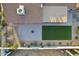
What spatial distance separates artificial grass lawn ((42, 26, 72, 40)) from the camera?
84.8 inches

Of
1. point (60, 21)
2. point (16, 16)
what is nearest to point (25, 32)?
point (16, 16)

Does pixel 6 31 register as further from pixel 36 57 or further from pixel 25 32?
pixel 36 57

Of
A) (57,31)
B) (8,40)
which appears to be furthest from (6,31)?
(57,31)

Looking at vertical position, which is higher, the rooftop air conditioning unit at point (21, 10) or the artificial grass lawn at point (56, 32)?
the rooftop air conditioning unit at point (21, 10)

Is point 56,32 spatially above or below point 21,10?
below

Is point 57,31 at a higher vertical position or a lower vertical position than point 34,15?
lower

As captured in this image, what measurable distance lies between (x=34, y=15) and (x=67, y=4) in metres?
0.28

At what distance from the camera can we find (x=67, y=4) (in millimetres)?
2150

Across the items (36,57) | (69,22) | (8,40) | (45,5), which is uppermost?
(45,5)

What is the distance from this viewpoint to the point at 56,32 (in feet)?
7.07

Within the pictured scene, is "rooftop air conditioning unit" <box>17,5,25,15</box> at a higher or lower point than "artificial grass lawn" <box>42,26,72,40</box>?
higher

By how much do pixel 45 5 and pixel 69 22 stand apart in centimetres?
24

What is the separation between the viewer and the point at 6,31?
85.1 inches

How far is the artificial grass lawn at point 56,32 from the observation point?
2.15 metres
